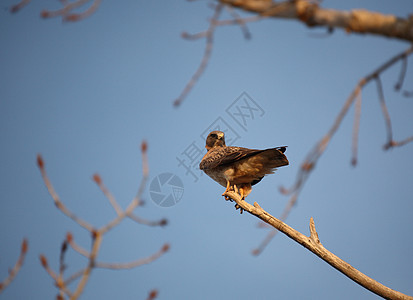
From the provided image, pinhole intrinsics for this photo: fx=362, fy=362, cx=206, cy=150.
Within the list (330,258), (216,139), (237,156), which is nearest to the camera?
(330,258)

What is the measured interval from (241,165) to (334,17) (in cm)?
518

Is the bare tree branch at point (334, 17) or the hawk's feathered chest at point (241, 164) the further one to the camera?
the hawk's feathered chest at point (241, 164)

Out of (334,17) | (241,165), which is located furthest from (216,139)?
(334,17)

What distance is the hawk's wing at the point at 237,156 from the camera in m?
6.26

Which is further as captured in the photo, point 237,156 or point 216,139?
point 216,139

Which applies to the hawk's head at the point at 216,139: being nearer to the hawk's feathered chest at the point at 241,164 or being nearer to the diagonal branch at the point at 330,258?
the hawk's feathered chest at the point at 241,164

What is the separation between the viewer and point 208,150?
9094 mm

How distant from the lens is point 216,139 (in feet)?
29.0

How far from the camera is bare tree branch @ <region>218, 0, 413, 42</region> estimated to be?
182 cm

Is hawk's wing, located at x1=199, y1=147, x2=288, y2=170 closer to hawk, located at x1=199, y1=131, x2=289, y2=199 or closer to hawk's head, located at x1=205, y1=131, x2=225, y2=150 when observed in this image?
hawk, located at x1=199, y1=131, x2=289, y2=199

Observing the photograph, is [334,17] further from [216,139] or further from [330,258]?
[216,139]

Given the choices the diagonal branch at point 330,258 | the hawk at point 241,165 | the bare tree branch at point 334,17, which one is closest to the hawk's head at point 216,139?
the hawk at point 241,165

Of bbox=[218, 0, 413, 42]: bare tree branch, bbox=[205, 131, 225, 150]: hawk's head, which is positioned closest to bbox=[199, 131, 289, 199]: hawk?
bbox=[205, 131, 225, 150]: hawk's head

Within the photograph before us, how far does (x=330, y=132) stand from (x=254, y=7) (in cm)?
74
